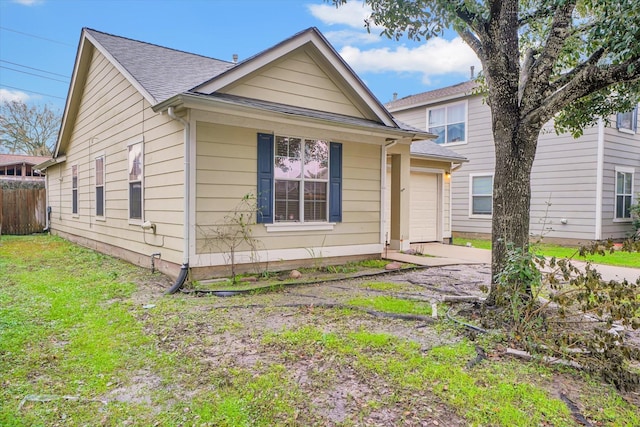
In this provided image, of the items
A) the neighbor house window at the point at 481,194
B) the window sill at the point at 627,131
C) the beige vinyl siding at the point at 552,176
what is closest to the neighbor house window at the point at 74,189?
the beige vinyl siding at the point at 552,176

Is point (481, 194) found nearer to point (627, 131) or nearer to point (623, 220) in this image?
point (623, 220)

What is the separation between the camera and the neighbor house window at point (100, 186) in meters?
9.49

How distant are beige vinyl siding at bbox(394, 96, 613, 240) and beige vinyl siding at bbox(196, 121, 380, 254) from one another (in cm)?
621

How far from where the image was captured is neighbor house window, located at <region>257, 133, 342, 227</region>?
6527 mm

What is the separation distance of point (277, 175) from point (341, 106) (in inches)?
84.7

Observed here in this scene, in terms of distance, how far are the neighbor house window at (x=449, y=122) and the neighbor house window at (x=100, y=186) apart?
37.4 feet

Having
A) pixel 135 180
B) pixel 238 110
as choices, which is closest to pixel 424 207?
pixel 238 110

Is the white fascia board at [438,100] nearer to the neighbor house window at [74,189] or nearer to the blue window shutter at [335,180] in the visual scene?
the blue window shutter at [335,180]

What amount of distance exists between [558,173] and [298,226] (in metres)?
9.66

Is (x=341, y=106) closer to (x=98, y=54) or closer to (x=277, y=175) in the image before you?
(x=277, y=175)

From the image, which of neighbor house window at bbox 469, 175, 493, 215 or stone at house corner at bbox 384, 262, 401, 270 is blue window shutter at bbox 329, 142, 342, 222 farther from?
neighbor house window at bbox 469, 175, 493, 215

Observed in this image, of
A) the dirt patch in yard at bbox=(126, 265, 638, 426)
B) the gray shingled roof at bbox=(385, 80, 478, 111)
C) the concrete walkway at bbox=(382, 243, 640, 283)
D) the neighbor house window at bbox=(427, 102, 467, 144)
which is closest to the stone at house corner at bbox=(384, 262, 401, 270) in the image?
the dirt patch in yard at bbox=(126, 265, 638, 426)

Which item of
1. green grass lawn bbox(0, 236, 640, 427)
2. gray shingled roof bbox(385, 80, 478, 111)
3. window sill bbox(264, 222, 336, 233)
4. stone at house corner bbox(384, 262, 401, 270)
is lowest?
green grass lawn bbox(0, 236, 640, 427)

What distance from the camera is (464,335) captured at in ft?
12.6
